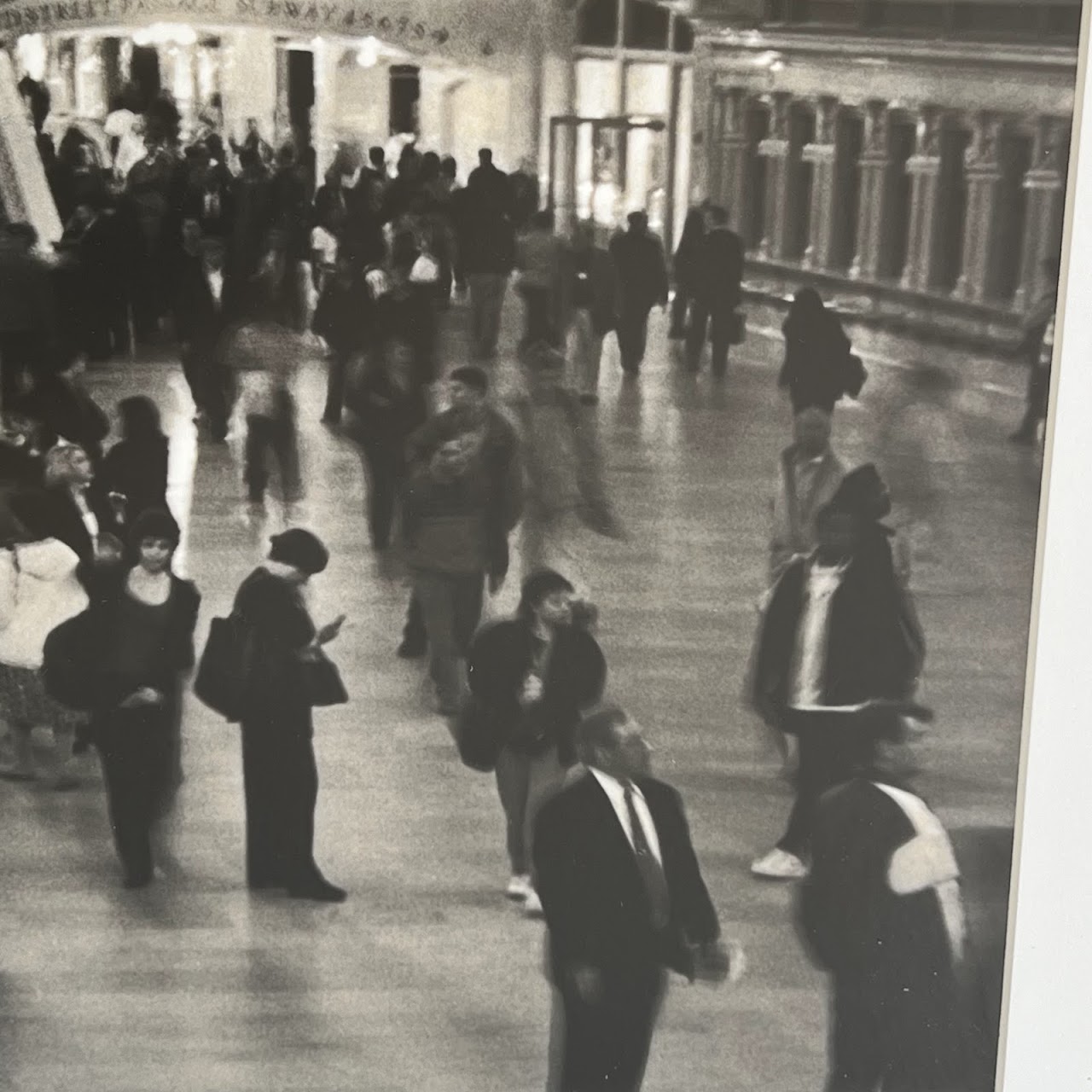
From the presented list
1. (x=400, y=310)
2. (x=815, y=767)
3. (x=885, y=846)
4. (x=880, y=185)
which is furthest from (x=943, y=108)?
(x=885, y=846)

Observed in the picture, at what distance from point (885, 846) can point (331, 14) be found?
84.9 inches

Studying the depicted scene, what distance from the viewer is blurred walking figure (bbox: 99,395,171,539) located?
8.66ft

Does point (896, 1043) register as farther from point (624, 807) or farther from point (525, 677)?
point (525, 677)

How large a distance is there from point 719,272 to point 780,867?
1.33 meters

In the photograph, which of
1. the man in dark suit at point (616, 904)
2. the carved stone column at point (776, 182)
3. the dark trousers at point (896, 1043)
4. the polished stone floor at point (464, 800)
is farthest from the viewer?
the dark trousers at point (896, 1043)

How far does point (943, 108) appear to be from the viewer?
8.72ft

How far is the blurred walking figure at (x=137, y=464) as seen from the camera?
104 inches

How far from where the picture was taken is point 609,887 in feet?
9.59

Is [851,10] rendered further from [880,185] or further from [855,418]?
[855,418]

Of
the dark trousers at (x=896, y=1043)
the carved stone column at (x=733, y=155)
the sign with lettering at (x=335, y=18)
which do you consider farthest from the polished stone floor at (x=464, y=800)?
the sign with lettering at (x=335, y=18)

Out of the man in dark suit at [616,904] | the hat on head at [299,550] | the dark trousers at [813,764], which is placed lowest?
the man in dark suit at [616,904]

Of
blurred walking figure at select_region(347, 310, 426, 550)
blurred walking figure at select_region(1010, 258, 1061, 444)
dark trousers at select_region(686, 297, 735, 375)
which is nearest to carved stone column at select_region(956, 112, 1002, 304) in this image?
blurred walking figure at select_region(1010, 258, 1061, 444)

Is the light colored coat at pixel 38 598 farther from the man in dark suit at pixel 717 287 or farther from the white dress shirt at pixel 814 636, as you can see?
the white dress shirt at pixel 814 636

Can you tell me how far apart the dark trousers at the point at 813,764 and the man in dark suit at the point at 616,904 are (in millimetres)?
242
